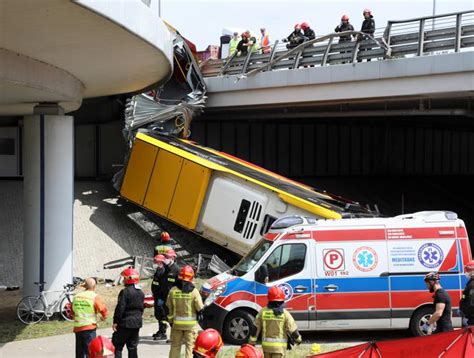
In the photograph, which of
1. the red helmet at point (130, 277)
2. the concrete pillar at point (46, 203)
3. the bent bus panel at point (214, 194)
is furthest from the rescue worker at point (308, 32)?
→ the red helmet at point (130, 277)

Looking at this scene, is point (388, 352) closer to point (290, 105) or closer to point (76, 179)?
point (290, 105)

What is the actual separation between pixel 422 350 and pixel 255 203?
32.0 feet

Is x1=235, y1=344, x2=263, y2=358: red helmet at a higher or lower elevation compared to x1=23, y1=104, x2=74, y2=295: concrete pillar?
lower

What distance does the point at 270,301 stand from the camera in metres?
8.87

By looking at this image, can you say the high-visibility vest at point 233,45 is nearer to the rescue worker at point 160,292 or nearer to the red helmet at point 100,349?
the rescue worker at point 160,292

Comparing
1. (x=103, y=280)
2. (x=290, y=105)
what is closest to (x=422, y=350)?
(x=103, y=280)

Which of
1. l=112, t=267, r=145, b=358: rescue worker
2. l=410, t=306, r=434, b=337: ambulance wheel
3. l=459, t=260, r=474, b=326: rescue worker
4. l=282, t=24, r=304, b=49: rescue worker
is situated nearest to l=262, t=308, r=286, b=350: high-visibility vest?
l=112, t=267, r=145, b=358: rescue worker

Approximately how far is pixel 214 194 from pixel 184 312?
8.68 meters

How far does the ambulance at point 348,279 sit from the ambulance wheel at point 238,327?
2cm

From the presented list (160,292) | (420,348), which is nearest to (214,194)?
(160,292)

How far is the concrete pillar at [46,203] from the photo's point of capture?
1434cm

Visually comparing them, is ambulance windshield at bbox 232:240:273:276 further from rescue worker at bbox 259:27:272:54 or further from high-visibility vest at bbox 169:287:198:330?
rescue worker at bbox 259:27:272:54

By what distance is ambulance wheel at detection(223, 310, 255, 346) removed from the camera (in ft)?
40.0

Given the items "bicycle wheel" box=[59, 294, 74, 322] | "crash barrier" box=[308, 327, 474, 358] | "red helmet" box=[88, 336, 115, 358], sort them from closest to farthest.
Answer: "red helmet" box=[88, 336, 115, 358] → "crash barrier" box=[308, 327, 474, 358] → "bicycle wheel" box=[59, 294, 74, 322]
